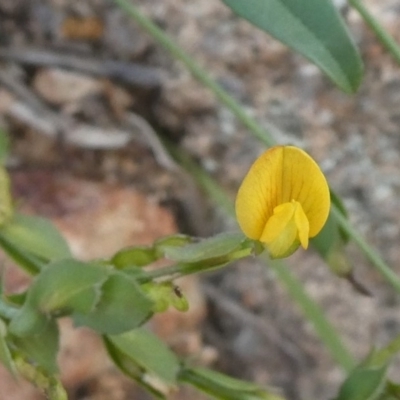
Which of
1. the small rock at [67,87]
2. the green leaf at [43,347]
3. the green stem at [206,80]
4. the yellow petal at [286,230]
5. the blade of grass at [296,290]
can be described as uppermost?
the yellow petal at [286,230]

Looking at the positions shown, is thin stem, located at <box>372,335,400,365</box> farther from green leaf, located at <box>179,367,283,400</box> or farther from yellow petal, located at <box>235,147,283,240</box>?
yellow petal, located at <box>235,147,283,240</box>

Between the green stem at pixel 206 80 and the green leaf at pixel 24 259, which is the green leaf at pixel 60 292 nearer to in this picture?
the green leaf at pixel 24 259

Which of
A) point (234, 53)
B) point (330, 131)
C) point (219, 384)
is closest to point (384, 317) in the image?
point (330, 131)

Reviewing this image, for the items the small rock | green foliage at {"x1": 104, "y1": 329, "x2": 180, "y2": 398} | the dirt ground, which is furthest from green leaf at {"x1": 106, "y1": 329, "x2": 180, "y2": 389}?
the small rock

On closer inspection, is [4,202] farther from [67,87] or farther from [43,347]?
[67,87]

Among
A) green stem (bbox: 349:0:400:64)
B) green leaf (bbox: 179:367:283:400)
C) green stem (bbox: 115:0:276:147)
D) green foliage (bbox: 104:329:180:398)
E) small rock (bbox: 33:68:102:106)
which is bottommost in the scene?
small rock (bbox: 33:68:102:106)

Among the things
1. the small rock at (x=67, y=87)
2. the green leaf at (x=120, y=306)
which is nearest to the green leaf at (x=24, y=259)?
the green leaf at (x=120, y=306)
